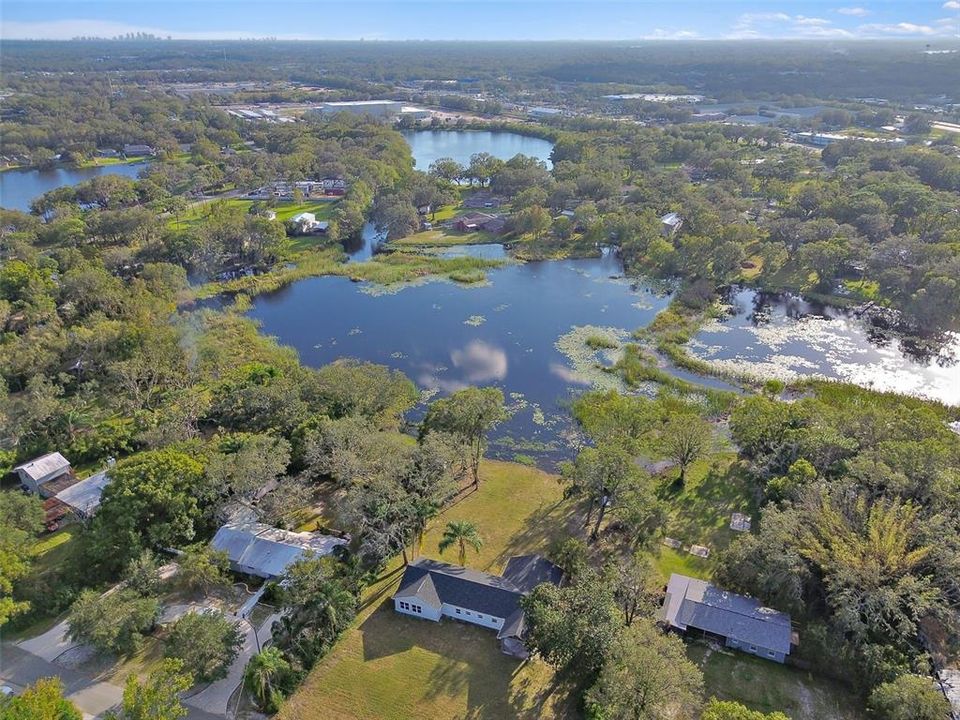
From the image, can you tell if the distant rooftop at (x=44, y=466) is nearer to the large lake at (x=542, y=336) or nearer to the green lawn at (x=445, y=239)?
the large lake at (x=542, y=336)

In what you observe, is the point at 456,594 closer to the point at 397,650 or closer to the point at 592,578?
the point at 397,650

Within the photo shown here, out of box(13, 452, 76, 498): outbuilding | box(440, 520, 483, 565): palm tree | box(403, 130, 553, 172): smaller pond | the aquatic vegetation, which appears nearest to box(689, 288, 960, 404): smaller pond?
the aquatic vegetation

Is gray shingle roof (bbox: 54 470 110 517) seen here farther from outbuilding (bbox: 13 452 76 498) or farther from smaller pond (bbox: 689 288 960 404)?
smaller pond (bbox: 689 288 960 404)

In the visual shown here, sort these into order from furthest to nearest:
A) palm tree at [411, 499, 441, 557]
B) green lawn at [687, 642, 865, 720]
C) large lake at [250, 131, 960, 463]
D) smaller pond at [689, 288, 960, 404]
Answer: smaller pond at [689, 288, 960, 404]
large lake at [250, 131, 960, 463]
palm tree at [411, 499, 441, 557]
green lawn at [687, 642, 865, 720]

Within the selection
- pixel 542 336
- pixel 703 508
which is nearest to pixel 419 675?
pixel 703 508

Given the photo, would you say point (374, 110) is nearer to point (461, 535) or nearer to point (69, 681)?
point (461, 535)

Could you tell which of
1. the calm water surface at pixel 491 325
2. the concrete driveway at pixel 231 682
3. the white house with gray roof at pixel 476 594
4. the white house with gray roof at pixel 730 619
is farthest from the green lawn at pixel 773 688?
the concrete driveway at pixel 231 682
